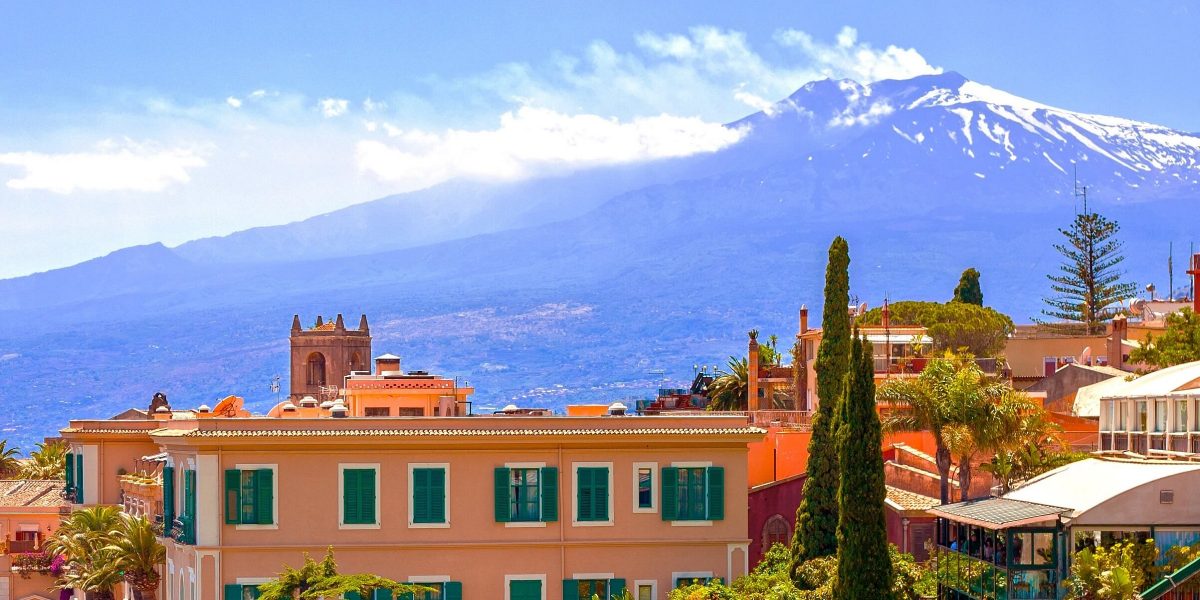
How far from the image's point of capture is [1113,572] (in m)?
32.6

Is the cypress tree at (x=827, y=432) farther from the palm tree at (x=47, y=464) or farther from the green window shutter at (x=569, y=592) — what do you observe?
the palm tree at (x=47, y=464)

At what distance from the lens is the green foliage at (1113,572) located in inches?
1281

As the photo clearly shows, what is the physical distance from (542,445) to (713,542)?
165 inches

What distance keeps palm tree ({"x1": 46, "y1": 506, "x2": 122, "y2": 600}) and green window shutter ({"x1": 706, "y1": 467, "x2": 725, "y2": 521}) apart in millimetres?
13942

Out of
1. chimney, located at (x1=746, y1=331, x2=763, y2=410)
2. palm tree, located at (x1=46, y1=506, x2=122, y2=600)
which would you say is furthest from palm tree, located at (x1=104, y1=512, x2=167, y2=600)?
chimney, located at (x1=746, y1=331, x2=763, y2=410)

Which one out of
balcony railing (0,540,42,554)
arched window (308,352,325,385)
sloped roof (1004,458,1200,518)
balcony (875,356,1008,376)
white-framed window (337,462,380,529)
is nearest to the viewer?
sloped roof (1004,458,1200,518)

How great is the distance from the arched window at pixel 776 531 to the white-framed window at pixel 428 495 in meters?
8.63

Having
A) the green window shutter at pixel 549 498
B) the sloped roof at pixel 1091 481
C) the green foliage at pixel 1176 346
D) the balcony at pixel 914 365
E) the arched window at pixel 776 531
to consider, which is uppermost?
the green foliage at pixel 1176 346

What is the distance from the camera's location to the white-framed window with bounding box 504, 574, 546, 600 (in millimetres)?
41688

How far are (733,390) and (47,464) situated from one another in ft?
96.2

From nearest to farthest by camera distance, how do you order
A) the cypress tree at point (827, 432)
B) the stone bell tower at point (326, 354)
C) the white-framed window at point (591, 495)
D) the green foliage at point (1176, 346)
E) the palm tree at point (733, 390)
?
the cypress tree at point (827, 432)
the white-framed window at point (591, 495)
the green foliage at point (1176, 346)
the palm tree at point (733, 390)
the stone bell tower at point (326, 354)

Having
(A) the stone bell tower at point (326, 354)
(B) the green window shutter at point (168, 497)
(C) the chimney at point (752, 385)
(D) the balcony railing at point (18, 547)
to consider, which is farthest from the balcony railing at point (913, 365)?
(A) the stone bell tower at point (326, 354)

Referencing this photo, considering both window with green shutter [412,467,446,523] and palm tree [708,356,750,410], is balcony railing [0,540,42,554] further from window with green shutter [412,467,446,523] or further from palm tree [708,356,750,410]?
palm tree [708,356,750,410]

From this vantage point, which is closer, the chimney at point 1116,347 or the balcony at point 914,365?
the balcony at point 914,365
